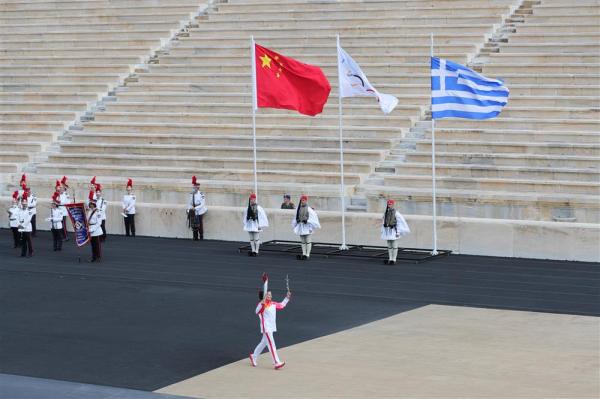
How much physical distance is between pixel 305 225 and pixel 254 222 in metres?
1.17

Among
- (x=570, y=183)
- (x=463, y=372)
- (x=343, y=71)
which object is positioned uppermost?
(x=343, y=71)

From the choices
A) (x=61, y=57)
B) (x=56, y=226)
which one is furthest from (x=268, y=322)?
(x=61, y=57)

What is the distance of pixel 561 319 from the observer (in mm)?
18297

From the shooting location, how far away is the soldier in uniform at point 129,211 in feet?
91.4

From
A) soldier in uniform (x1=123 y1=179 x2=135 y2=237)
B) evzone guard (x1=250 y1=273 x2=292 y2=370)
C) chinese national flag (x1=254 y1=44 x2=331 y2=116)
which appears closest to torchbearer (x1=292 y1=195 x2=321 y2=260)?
chinese national flag (x1=254 y1=44 x2=331 y2=116)

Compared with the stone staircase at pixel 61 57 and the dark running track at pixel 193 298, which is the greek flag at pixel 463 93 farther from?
the stone staircase at pixel 61 57

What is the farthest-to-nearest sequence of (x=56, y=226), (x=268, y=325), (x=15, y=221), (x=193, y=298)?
1. (x=15, y=221)
2. (x=56, y=226)
3. (x=193, y=298)
4. (x=268, y=325)

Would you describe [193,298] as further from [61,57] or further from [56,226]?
[61,57]

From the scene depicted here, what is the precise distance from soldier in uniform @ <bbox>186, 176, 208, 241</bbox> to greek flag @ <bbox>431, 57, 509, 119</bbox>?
5789 mm

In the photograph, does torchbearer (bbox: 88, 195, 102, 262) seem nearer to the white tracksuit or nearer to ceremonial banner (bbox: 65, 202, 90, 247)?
ceremonial banner (bbox: 65, 202, 90, 247)

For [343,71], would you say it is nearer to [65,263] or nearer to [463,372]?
[65,263]

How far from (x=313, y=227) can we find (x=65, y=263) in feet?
16.4

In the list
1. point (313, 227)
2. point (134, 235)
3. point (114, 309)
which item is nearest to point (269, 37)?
point (134, 235)

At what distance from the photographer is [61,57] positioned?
38344 mm
